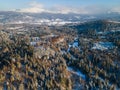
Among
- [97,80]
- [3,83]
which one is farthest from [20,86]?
[97,80]

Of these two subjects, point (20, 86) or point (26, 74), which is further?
point (26, 74)

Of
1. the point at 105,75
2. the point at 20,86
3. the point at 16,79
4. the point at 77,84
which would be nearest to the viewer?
the point at 20,86

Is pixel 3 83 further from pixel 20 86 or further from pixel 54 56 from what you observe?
pixel 54 56

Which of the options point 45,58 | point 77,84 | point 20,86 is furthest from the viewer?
point 45,58

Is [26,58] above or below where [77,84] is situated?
above

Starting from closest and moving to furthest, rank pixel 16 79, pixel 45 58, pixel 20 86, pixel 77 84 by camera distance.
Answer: pixel 20 86, pixel 16 79, pixel 77 84, pixel 45 58

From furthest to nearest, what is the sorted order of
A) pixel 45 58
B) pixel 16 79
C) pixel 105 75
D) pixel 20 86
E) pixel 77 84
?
pixel 45 58 → pixel 105 75 → pixel 77 84 → pixel 16 79 → pixel 20 86

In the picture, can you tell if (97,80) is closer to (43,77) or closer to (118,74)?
(118,74)

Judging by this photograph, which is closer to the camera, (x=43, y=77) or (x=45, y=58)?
(x=43, y=77)

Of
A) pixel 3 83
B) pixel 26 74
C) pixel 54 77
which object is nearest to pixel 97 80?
pixel 54 77
